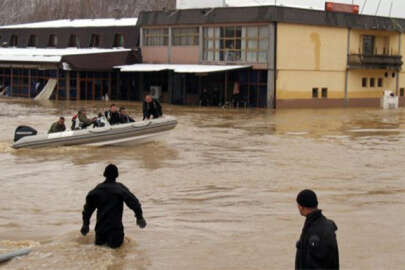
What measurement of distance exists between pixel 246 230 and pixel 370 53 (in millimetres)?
39449

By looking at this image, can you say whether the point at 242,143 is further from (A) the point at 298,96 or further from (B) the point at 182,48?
(B) the point at 182,48

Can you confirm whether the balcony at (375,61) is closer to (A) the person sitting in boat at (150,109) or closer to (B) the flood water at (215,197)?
(B) the flood water at (215,197)

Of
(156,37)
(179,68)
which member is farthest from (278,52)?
(156,37)

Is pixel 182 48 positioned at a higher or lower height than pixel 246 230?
higher

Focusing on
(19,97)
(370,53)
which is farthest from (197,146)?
(19,97)

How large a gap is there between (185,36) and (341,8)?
33.9 ft

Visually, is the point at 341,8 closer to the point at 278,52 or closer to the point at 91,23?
the point at 278,52

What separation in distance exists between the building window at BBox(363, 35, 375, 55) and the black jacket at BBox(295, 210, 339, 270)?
142 ft

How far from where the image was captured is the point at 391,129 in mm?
29703

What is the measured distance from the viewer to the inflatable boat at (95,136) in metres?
21.0

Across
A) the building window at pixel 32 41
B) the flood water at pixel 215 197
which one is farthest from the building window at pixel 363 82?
the building window at pixel 32 41

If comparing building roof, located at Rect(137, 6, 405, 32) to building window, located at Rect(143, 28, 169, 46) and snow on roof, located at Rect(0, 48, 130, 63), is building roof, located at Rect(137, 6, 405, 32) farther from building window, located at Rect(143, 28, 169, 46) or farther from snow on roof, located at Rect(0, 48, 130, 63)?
snow on roof, located at Rect(0, 48, 130, 63)

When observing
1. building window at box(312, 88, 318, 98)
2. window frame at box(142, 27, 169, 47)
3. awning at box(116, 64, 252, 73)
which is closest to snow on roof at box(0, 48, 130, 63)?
window frame at box(142, 27, 169, 47)

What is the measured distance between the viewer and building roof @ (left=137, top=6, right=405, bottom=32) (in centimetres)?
4209
